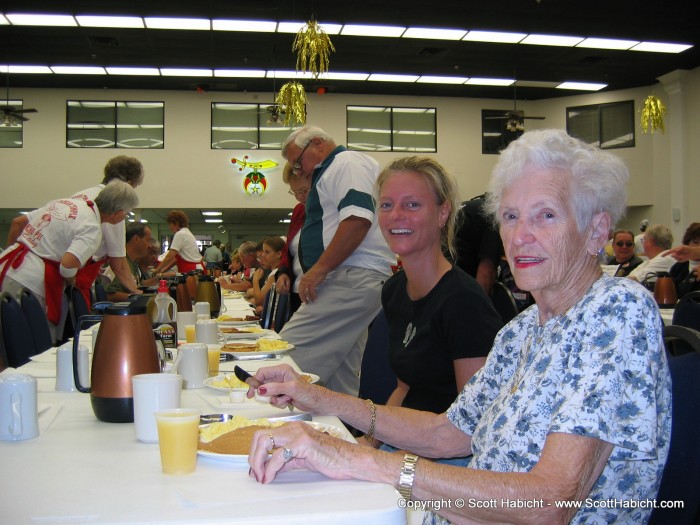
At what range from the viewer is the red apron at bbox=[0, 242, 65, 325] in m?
3.46

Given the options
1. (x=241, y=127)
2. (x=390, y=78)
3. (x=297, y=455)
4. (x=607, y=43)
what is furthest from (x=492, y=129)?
(x=297, y=455)

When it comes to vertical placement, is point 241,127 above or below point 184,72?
below

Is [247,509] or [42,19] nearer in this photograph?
[247,509]

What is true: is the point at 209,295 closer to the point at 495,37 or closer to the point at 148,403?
the point at 148,403

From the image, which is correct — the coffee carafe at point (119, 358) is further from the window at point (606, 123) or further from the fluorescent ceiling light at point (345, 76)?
the window at point (606, 123)

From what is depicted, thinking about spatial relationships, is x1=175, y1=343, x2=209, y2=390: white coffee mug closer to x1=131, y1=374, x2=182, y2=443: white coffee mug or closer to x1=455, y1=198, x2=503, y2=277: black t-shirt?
x1=131, y1=374, x2=182, y2=443: white coffee mug

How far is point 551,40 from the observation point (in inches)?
383

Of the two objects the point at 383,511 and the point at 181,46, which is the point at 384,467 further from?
the point at 181,46

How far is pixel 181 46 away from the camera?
9.99 m

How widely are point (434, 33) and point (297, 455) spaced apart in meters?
9.37

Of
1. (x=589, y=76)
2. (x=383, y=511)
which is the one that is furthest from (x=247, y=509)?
(x=589, y=76)

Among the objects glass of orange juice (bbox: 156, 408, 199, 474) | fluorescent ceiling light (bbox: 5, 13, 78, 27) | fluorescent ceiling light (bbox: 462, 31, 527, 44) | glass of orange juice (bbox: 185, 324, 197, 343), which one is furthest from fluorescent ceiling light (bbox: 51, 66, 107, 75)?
glass of orange juice (bbox: 156, 408, 199, 474)

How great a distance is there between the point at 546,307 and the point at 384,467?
49cm

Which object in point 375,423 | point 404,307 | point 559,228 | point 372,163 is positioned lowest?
point 375,423
